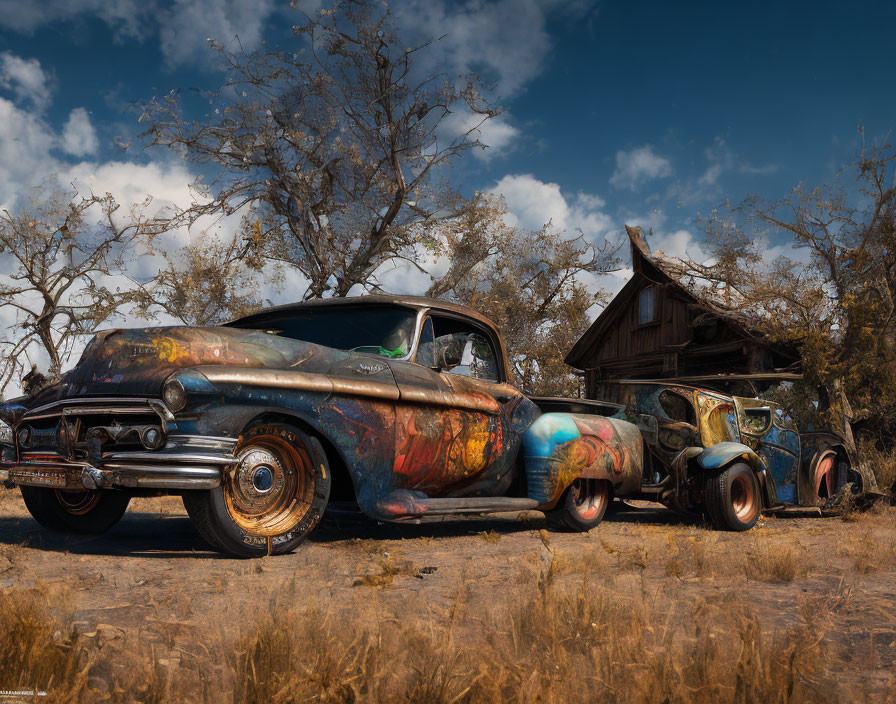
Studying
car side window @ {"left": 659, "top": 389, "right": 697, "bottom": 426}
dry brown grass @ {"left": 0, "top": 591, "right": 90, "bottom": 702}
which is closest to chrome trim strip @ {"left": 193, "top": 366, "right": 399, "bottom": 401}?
dry brown grass @ {"left": 0, "top": 591, "right": 90, "bottom": 702}

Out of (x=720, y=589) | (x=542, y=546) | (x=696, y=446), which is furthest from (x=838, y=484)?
(x=720, y=589)

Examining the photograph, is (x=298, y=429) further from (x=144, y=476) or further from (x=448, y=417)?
(x=448, y=417)

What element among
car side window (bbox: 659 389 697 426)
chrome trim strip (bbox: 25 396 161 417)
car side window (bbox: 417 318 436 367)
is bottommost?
chrome trim strip (bbox: 25 396 161 417)

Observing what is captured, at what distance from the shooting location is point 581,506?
634 centimetres

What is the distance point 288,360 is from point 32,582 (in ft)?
5.66

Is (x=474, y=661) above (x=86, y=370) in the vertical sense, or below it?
below

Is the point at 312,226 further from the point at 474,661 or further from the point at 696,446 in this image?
the point at 474,661

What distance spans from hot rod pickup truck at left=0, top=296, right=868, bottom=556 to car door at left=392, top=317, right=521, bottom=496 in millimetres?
15

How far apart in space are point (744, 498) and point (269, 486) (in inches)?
209

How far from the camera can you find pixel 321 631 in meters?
2.26

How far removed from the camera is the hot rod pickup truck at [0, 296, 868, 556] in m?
3.69

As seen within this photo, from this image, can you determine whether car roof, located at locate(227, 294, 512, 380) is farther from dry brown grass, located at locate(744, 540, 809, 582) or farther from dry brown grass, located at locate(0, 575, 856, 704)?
dry brown grass, located at locate(0, 575, 856, 704)

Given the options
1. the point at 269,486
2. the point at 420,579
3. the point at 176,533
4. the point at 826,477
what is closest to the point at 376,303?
the point at 269,486

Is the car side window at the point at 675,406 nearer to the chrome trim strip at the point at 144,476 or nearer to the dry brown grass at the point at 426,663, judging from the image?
the dry brown grass at the point at 426,663
